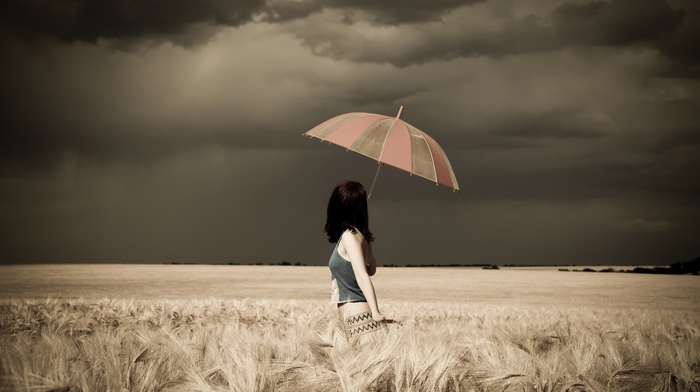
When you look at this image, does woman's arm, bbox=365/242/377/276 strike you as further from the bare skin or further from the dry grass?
the dry grass

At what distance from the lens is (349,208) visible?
170 inches

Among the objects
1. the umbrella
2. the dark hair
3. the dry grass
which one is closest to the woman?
the dark hair

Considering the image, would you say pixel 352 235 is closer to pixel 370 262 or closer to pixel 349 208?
pixel 349 208

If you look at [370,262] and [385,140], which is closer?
[370,262]

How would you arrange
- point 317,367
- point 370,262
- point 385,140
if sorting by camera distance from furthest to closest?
point 385,140 → point 370,262 → point 317,367

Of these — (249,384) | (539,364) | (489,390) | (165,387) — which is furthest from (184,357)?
(539,364)

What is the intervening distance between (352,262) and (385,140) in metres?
1.58

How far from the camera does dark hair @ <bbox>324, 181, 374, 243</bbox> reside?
4320 millimetres

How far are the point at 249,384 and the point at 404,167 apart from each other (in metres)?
2.99

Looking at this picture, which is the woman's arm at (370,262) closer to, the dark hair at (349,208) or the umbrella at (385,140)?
the dark hair at (349,208)

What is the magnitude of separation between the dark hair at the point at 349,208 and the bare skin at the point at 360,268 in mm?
61

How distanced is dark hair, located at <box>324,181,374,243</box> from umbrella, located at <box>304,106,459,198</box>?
3.16 ft

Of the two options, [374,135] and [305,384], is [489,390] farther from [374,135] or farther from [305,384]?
[374,135]

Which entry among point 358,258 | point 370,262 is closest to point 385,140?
point 370,262
